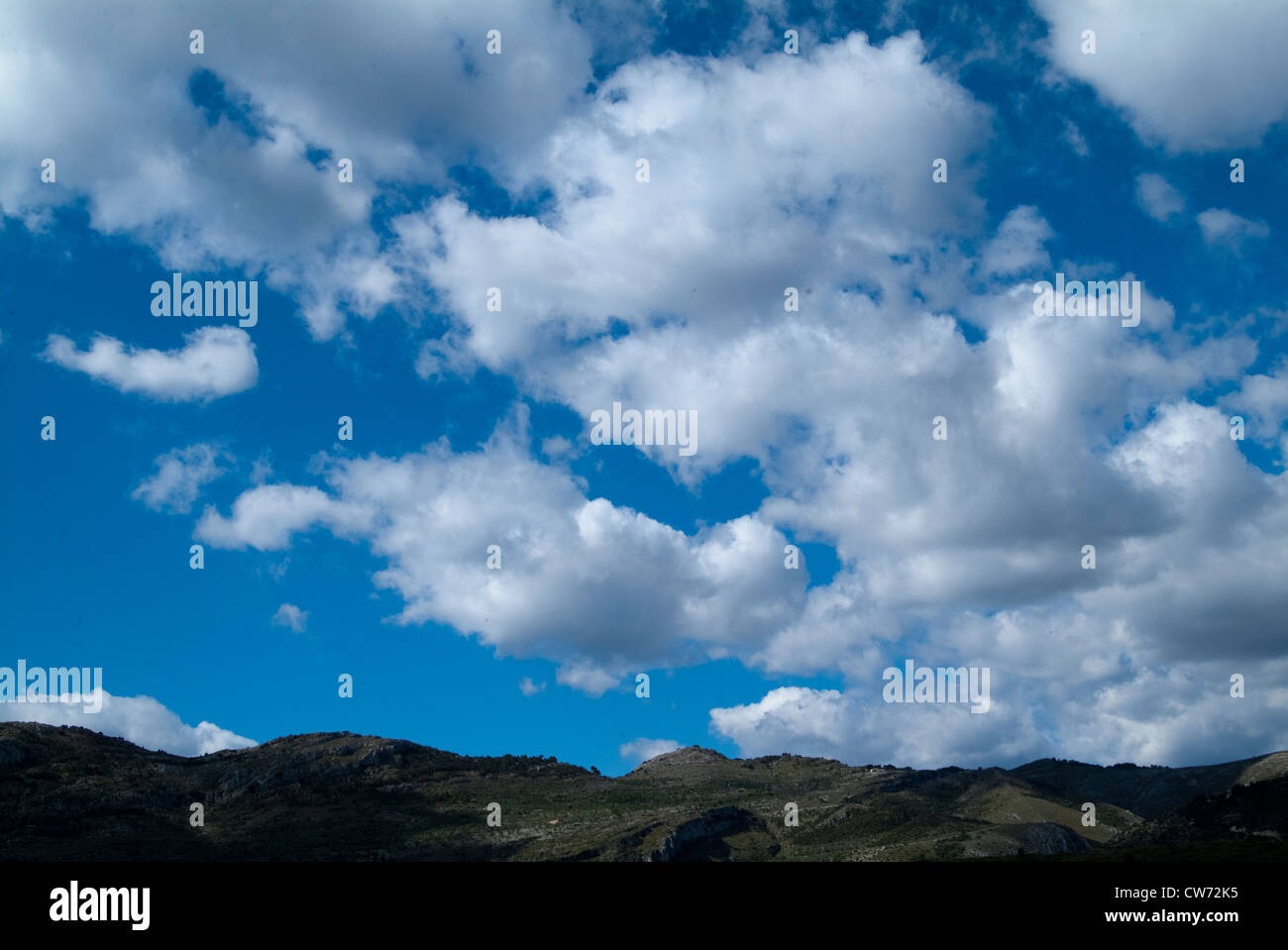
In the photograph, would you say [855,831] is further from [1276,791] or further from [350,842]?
[350,842]

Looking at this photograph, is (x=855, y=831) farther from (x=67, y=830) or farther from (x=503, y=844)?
(x=67, y=830)

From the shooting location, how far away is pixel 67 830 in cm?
18775

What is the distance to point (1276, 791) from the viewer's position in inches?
5468

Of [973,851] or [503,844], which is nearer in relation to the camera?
[973,851]
